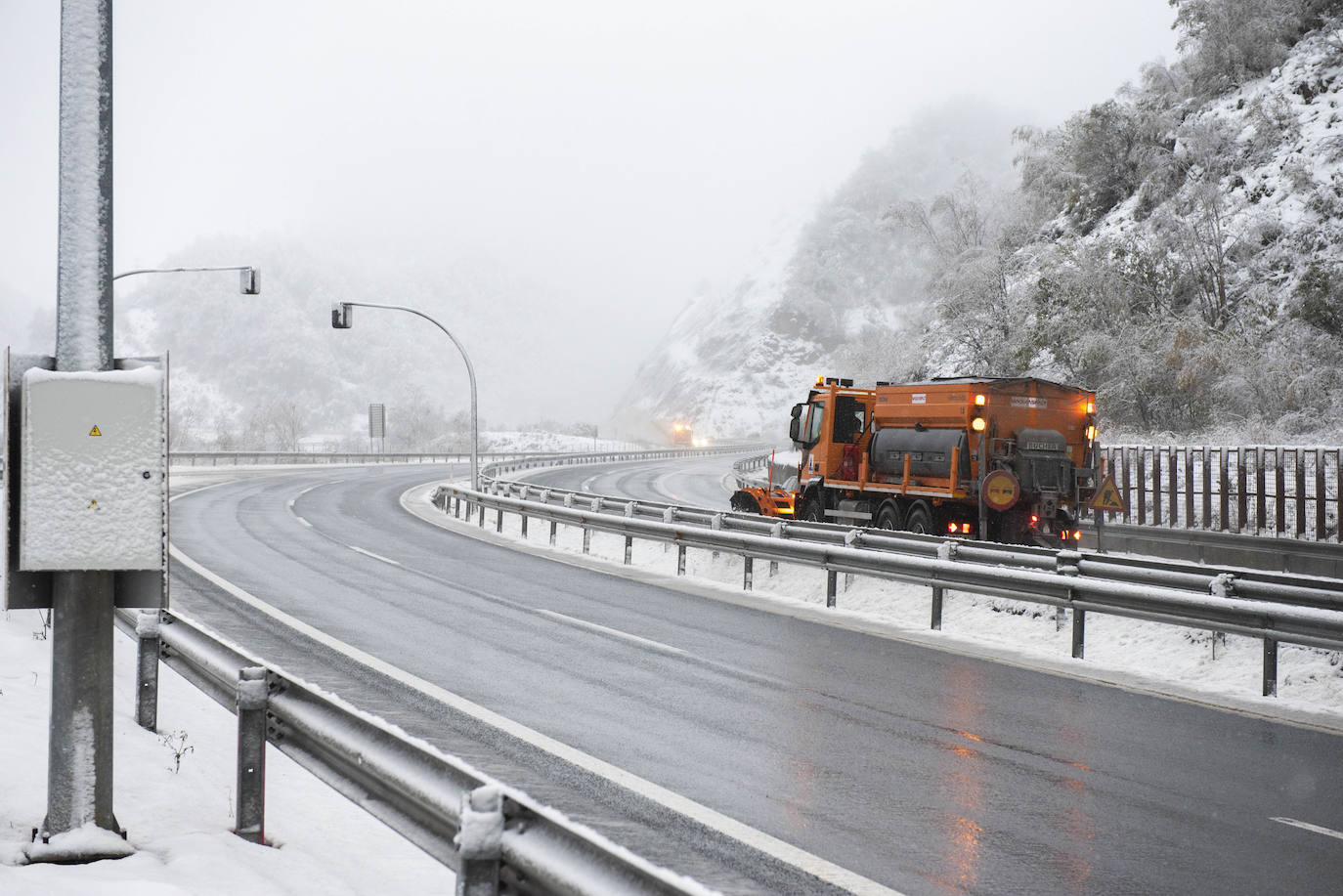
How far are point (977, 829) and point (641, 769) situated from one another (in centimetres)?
210

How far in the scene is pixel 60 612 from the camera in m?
4.40

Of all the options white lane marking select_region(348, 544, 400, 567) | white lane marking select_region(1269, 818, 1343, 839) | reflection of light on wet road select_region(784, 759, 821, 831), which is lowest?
white lane marking select_region(348, 544, 400, 567)

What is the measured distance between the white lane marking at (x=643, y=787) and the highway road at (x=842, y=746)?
0.09 meters

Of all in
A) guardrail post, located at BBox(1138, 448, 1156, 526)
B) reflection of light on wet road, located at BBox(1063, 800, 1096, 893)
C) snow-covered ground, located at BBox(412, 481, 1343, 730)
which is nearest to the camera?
reflection of light on wet road, located at BBox(1063, 800, 1096, 893)

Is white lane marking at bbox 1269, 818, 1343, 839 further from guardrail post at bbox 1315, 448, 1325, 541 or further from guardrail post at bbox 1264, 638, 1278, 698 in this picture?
guardrail post at bbox 1315, 448, 1325, 541

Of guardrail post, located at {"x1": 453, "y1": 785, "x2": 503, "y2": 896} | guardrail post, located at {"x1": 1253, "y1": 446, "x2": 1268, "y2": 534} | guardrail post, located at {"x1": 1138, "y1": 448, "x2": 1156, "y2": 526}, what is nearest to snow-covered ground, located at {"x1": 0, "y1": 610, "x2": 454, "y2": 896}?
guardrail post, located at {"x1": 453, "y1": 785, "x2": 503, "y2": 896}

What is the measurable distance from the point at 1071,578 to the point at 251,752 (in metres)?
8.44

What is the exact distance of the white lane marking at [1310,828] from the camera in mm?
5795

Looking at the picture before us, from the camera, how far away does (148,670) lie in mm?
7055

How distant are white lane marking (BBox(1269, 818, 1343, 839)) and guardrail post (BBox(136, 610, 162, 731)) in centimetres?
669

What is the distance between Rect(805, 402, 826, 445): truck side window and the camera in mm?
20734

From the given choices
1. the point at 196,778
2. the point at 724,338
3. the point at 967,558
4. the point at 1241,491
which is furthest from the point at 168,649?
the point at 724,338

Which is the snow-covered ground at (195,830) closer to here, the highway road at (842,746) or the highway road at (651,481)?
the highway road at (842,746)

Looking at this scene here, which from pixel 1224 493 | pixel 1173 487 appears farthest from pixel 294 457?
pixel 1224 493
